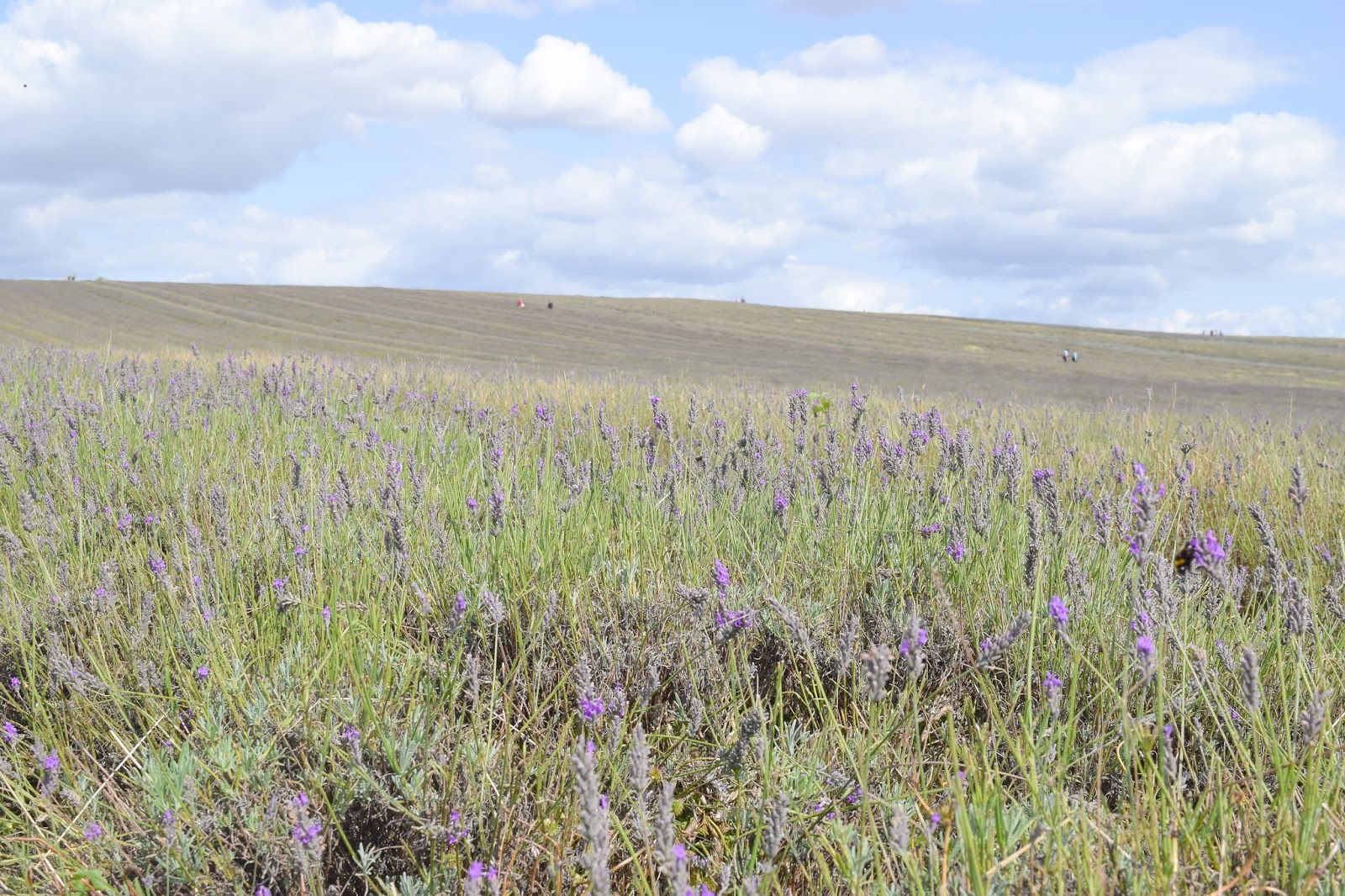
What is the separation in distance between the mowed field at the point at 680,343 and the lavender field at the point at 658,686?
10.1 m

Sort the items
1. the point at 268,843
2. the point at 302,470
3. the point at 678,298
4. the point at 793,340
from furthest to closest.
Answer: the point at 678,298, the point at 793,340, the point at 302,470, the point at 268,843

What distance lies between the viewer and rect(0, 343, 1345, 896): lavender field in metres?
1.51

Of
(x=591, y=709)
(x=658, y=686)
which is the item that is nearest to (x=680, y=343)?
(x=658, y=686)

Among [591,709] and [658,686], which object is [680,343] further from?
[591,709]

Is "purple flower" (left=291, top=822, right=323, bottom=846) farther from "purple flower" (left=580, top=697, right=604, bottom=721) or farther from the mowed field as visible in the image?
the mowed field

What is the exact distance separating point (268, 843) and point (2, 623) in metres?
1.42

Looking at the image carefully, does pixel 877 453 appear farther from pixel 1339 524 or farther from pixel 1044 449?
pixel 1044 449

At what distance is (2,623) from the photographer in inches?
96.7

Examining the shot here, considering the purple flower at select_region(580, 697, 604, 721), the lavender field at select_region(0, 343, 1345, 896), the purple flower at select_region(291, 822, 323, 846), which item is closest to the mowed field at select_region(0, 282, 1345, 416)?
the lavender field at select_region(0, 343, 1345, 896)

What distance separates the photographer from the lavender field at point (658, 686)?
1.51m

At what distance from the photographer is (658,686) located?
2.02 m

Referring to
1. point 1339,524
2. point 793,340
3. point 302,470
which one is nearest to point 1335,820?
point 1339,524

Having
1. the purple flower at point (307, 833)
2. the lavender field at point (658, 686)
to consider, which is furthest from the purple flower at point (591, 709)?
the purple flower at point (307, 833)

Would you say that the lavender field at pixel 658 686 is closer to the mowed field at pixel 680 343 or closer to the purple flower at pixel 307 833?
the purple flower at pixel 307 833
